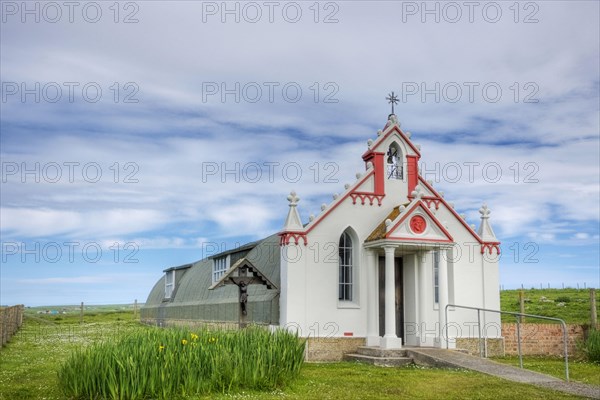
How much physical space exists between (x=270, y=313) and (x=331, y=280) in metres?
2.49

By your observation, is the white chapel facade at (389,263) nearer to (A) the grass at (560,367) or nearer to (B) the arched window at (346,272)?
(B) the arched window at (346,272)

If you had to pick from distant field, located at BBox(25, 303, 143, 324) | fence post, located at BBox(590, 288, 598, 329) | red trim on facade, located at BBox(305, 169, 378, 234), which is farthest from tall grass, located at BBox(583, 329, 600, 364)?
distant field, located at BBox(25, 303, 143, 324)

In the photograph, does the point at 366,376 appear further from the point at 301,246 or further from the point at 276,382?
the point at 301,246

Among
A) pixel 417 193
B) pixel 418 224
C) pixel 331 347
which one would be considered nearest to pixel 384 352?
pixel 331 347

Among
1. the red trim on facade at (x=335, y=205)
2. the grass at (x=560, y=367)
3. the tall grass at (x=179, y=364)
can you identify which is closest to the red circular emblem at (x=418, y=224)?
the red trim on facade at (x=335, y=205)

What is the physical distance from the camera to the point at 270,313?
2277 centimetres

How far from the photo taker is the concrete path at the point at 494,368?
49.8 feet

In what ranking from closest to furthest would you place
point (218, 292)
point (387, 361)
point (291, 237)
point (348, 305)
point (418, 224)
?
point (387, 361), point (291, 237), point (418, 224), point (348, 305), point (218, 292)

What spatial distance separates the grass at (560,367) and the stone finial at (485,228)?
4.33m

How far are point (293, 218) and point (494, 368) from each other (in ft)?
25.6

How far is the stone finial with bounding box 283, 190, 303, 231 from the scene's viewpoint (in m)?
21.7

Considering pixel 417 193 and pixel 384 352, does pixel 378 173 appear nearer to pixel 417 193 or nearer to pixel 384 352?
pixel 417 193

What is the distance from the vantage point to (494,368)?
17.8 meters

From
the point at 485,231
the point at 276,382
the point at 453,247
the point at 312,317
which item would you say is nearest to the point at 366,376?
the point at 276,382
